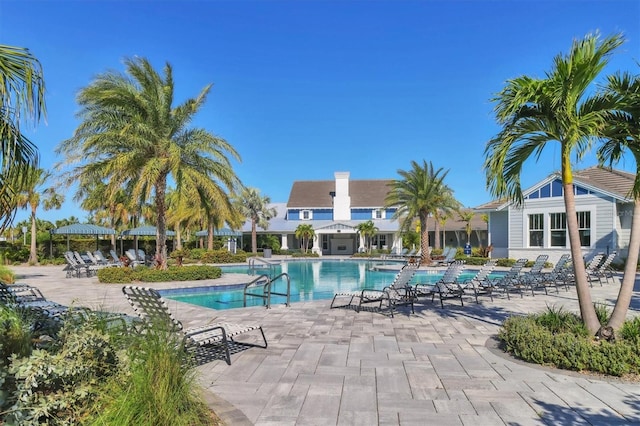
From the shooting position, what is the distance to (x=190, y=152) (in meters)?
16.4

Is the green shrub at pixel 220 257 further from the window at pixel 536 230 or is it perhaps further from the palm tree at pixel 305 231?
the window at pixel 536 230

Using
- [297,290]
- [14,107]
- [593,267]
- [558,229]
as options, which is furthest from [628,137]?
[558,229]

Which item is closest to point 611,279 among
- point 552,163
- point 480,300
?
point 480,300

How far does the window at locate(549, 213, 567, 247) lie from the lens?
2348 centimetres

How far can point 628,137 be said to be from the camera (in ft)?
20.1

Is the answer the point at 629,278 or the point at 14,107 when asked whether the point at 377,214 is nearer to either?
the point at 629,278

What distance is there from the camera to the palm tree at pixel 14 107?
3662 millimetres

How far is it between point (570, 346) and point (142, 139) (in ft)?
47.1

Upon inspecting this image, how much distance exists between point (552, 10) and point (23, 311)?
43.7 feet

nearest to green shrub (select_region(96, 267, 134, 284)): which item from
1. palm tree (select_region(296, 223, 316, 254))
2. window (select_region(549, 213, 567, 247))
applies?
window (select_region(549, 213, 567, 247))

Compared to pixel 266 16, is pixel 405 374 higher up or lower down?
lower down

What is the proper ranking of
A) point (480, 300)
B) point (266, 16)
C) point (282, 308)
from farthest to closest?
1. point (266, 16)
2. point (480, 300)
3. point (282, 308)

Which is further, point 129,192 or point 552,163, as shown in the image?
point 129,192

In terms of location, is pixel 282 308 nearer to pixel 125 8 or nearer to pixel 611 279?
pixel 125 8
